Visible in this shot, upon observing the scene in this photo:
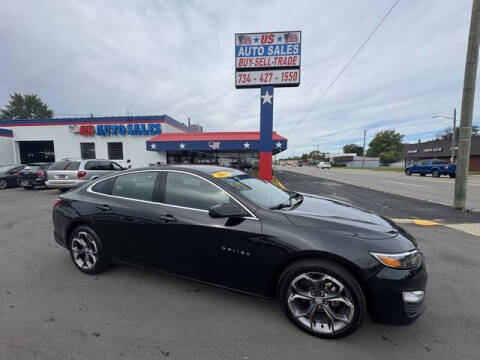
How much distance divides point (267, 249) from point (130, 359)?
145cm

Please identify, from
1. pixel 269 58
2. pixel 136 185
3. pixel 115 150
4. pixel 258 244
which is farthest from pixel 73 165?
pixel 258 244

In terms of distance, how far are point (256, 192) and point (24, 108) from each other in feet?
251

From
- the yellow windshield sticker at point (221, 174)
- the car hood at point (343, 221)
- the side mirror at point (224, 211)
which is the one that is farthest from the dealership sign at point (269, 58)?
the side mirror at point (224, 211)

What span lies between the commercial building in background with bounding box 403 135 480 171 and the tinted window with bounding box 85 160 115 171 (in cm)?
4616

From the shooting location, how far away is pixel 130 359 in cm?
181

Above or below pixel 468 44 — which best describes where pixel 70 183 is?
below

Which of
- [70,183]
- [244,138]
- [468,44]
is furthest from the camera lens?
[244,138]

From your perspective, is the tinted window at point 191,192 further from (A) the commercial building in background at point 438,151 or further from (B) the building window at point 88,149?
(A) the commercial building in background at point 438,151

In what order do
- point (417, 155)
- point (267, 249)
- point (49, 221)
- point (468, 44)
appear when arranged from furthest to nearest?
point (417, 155) < point (468, 44) < point (49, 221) < point (267, 249)

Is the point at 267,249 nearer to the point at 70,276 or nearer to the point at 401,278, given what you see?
the point at 401,278

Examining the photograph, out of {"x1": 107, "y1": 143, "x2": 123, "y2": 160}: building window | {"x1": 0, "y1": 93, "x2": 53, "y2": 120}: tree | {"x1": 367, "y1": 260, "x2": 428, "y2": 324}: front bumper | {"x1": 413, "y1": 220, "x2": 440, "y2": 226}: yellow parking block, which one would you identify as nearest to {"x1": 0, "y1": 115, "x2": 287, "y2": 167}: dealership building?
{"x1": 107, "y1": 143, "x2": 123, "y2": 160}: building window

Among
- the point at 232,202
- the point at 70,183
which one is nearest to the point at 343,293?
the point at 232,202

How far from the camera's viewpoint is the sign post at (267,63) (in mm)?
10023

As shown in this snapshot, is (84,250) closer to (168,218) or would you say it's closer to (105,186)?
(105,186)
